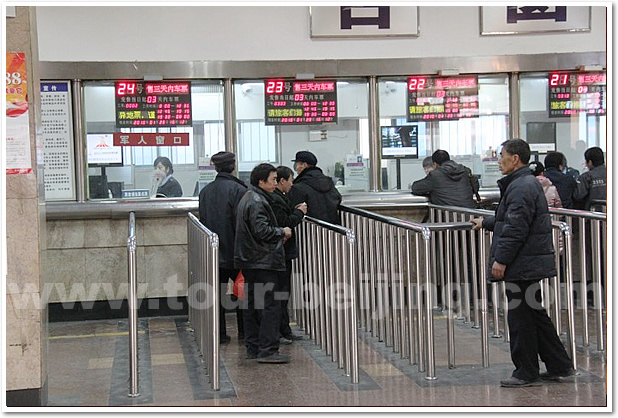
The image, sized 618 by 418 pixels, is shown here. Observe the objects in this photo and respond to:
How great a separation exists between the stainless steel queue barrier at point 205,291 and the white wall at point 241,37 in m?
2.13

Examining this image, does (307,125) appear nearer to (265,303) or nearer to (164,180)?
(164,180)

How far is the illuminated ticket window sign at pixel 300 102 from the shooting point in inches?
391

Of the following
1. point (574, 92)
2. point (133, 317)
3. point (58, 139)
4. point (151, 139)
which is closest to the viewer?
point (133, 317)

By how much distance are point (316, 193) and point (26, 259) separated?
3348mm

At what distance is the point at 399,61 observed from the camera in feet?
32.7

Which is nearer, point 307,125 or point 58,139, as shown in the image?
point 58,139

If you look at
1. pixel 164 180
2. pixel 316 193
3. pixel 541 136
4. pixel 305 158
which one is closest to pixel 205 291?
pixel 316 193

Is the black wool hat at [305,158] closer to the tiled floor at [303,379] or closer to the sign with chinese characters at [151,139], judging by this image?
the tiled floor at [303,379]

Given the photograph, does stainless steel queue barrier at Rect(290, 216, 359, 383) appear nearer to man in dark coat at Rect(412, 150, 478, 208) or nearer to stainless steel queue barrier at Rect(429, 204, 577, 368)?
stainless steel queue barrier at Rect(429, 204, 577, 368)

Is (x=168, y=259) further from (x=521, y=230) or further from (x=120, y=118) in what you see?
(x=521, y=230)

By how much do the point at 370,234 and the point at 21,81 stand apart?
362 centimetres

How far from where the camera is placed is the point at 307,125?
10078mm

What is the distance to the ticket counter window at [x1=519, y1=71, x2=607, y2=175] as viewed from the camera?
33.8 feet
